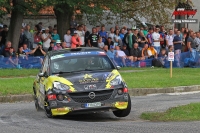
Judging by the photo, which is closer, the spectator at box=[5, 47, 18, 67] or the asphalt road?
the asphalt road

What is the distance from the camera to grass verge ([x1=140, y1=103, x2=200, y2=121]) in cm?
1358

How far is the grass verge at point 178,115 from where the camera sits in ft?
44.5

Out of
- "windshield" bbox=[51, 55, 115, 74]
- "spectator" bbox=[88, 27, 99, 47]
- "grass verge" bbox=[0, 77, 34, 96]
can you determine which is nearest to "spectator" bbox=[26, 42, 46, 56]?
"spectator" bbox=[88, 27, 99, 47]

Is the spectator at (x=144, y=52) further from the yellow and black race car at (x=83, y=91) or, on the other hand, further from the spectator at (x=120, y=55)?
the yellow and black race car at (x=83, y=91)

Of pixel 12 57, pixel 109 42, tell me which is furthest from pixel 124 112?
pixel 109 42

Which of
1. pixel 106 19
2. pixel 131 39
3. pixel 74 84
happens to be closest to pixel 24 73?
pixel 131 39

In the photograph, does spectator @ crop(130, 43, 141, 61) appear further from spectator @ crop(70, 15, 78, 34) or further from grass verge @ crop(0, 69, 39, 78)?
grass verge @ crop(0, 69, 39, 78)

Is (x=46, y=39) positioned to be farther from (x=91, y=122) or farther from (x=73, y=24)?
(x=91, y=122)

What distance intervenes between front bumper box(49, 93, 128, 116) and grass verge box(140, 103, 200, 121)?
2.43 ft

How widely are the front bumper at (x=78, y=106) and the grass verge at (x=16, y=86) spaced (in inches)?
235

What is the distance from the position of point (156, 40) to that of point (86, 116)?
17.1m

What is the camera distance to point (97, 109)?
1398cm

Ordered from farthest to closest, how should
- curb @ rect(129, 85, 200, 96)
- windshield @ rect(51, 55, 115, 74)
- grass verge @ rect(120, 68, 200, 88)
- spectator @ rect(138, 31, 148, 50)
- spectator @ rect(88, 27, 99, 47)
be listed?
spectator @ rect(138, 31, 148, 50)
spectator @ rect(88, 27, 99, 47)
grass verge @ rect(120, 68, 200, 88)
curb @ rect(129, 85, 200, 96)
windshield @ rect(51, 55, 115, 74)

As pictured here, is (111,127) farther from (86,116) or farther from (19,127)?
(86,116)
